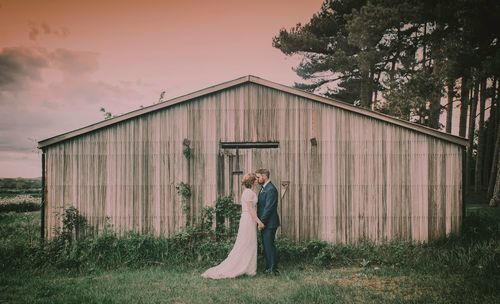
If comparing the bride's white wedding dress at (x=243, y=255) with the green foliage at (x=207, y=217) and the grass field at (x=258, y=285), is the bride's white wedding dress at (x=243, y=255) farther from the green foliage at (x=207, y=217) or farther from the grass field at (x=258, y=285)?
the green foliage at (x=207, y=217)

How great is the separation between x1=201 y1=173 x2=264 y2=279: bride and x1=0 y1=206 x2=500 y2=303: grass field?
12.6 inches

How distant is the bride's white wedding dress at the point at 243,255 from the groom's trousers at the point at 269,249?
0.86ft

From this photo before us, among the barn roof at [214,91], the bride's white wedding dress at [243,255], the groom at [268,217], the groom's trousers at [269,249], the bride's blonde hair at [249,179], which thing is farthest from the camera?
the barn roof at [214,91]

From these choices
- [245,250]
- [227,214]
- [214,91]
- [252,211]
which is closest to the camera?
[245,250]

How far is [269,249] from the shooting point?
10.2m

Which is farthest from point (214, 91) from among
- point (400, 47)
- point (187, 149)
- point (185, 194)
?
point (400, 47)

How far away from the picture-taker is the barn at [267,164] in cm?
1201

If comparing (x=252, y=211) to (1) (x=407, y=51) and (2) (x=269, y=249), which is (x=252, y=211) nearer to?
(2) (x=269, y=249)

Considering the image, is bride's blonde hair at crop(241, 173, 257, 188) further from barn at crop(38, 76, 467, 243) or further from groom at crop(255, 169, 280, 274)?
barn at crop(38, 76, 467, 243)

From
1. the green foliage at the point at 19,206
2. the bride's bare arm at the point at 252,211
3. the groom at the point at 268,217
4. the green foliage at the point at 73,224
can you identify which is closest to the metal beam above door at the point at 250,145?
the groom at the point at 268,217

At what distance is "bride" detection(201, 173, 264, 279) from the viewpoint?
9859 mm

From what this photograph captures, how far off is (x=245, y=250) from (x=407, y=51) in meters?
20.3

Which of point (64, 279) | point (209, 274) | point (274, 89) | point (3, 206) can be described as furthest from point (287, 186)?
point (3, 206)

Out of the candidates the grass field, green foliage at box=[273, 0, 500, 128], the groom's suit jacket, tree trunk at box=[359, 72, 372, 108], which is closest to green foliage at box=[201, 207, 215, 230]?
the grass field
